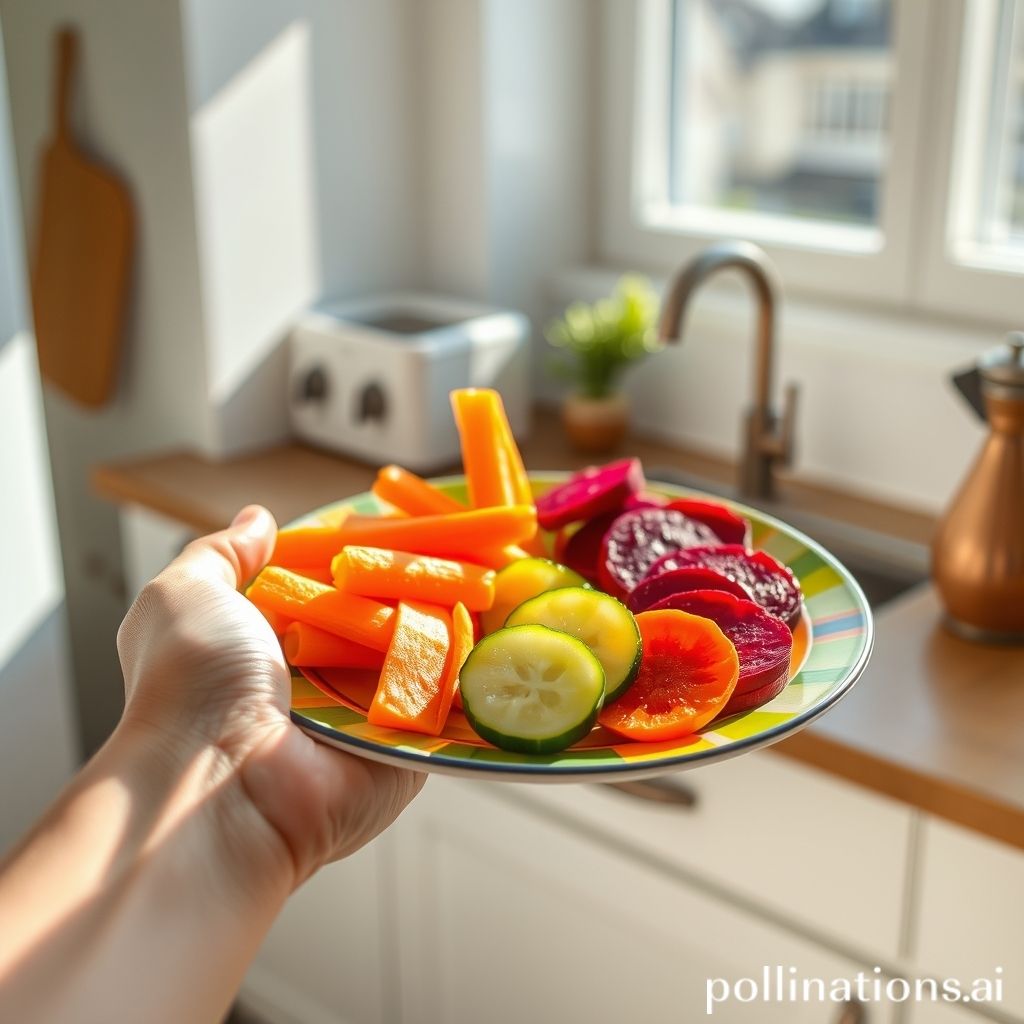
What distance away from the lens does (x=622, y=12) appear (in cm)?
196

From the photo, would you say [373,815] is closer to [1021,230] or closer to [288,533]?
[288,533]

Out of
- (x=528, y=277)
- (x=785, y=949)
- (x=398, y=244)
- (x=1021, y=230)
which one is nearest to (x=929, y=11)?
(x=1021, y=230)

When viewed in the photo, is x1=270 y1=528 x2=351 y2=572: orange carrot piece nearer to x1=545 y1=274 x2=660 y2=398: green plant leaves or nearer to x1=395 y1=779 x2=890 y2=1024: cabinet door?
x1=395 y1=779 x2=890 y2=1024: cabinet door

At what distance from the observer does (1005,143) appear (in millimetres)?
1616

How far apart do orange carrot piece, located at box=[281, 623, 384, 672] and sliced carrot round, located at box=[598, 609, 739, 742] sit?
0.15 metres

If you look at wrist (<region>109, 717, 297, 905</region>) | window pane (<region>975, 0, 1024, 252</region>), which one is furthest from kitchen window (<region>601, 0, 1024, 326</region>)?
wrist (<region>109, 717, 297, 905</region>)

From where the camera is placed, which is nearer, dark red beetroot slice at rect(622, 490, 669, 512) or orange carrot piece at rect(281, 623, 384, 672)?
orange carrot piece at rect(281, 623, 384, 672)

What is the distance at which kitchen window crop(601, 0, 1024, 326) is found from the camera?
161 cm

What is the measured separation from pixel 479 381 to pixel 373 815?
3.43 feet

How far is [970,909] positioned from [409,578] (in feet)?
2.00

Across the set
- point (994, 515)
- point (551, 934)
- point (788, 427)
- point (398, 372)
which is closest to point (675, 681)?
point (994, 515)

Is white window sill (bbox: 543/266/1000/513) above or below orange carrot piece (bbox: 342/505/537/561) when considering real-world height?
below

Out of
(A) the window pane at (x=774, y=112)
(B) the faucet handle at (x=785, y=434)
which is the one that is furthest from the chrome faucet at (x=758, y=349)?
(A) the window pane at (x=774, y=112)

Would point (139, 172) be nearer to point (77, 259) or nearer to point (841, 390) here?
point (77, 259)
